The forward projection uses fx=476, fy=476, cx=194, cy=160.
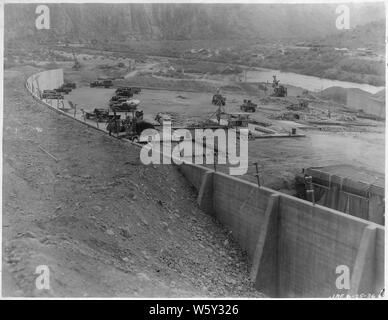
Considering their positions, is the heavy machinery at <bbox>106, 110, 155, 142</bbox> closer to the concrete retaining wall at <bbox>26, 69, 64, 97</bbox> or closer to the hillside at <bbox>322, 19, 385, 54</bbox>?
the concrete retaining wall at <bbox>26, 69, 64, 97</bbox>

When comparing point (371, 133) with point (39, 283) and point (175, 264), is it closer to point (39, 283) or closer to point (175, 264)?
point (175, 264)

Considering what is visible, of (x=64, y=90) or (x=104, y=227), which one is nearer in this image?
(x=104, y=227)

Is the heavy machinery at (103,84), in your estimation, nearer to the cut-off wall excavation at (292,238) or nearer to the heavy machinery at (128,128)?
the heavy machinery at (128,128)

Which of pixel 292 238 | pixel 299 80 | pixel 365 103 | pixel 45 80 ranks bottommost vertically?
pixel 292 238

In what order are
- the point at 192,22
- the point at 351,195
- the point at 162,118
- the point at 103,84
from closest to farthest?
the point at 351,195, the point at 162,118, the point at 103,84, the point at 192,22

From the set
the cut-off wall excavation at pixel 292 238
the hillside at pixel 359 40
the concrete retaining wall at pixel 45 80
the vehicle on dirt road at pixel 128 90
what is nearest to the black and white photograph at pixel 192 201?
the cut-off wall excavation at pixel 292 238

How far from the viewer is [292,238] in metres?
17.7

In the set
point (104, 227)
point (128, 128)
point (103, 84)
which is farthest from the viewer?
point (103, 84)

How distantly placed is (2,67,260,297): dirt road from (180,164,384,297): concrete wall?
74 centimetres

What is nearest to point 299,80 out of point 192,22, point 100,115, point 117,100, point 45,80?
point 192,22

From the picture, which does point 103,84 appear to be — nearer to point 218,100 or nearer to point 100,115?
point 218,100

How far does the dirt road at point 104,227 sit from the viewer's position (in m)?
12.6

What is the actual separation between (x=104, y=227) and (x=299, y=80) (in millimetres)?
46672
